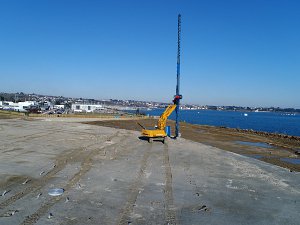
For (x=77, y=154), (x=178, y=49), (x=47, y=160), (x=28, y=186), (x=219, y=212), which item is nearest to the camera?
(x=219, y=212)

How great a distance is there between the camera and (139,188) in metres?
12.4

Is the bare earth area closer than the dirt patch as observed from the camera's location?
Yes

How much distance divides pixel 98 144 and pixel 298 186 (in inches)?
595

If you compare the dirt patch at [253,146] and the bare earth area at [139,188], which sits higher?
the bare earth area at [139,188]

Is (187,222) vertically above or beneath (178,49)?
beneath

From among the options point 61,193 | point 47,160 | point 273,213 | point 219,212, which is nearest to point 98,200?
point 61,193

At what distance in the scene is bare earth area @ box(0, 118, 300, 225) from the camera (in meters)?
9.44

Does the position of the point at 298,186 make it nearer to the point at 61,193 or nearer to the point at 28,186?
Answer: the point at 61,193

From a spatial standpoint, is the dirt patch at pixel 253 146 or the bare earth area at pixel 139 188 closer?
the bare earth area at pixel 139 188

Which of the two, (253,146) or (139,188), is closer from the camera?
(139,188)

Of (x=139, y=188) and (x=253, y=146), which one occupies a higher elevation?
(x=139, y=188)

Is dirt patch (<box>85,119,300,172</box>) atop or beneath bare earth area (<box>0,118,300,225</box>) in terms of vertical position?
beneath

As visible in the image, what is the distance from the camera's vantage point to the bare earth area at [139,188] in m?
9.44

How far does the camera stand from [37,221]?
28.2ft
